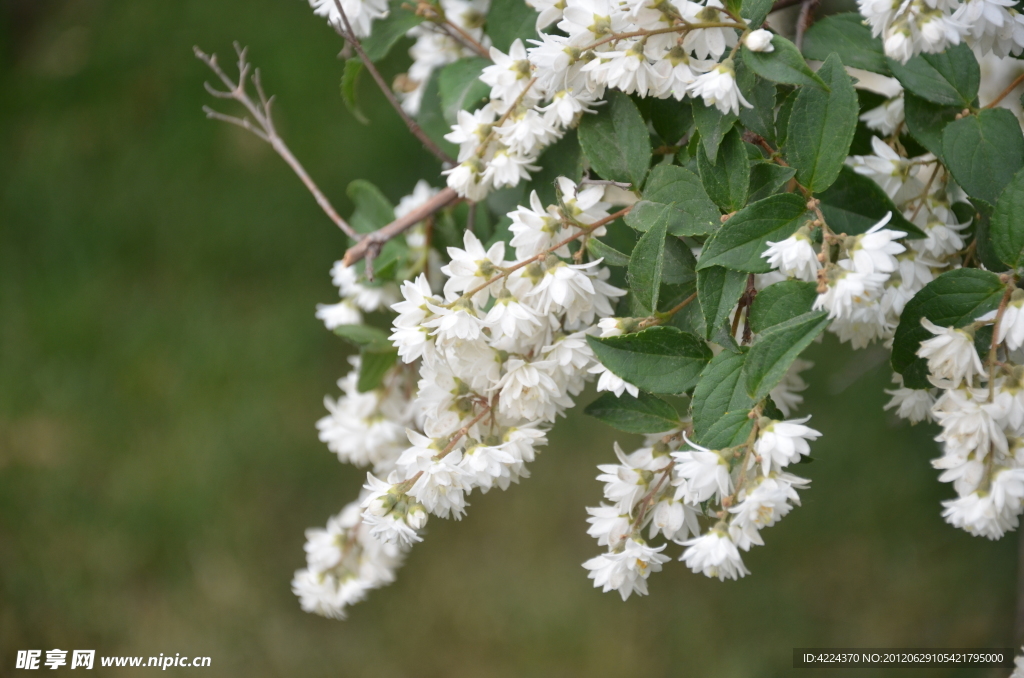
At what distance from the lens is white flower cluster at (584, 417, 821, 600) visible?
20.6 inches

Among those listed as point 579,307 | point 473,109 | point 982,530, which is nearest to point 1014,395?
point 982,530

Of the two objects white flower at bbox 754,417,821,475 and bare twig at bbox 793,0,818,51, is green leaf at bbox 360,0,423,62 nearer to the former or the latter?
bare twig at bbox 793,0,818,51

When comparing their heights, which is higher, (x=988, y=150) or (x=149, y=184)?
(x=988, y=150)

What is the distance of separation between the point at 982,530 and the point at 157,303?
173 cm

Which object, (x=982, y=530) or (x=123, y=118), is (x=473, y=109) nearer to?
(x=982, y=530)

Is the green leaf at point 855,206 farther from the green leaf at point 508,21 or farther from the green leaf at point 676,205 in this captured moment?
the green leaf at point 508,21

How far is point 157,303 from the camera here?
1.77m

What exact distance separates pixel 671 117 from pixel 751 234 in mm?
180

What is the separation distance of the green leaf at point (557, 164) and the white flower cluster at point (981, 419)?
0.33 meters

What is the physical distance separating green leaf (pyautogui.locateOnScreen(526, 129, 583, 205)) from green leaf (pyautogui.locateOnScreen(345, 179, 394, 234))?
287 mm

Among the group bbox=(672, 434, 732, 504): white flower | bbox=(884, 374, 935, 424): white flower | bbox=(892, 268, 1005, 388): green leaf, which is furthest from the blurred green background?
bbox=(672, 434, 732, 504): white flower

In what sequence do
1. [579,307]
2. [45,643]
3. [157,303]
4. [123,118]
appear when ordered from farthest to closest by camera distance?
[123,118], [157,303], [45,643], [579,307]

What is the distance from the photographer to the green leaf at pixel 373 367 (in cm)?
83

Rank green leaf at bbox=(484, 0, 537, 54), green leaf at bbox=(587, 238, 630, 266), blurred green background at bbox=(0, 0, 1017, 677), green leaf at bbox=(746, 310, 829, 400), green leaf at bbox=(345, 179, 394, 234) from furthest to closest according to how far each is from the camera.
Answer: blurred green background at bbox=(0, 0, 1017, 677)
green leaf at bbox=(345, 179, 394, 234)
green leaf at bbox=(484, 0, 537, 54)
green leaf at bbox=(587, 238, 630, 266)
green leaf at bbox=(746, 310, 829, 400)
